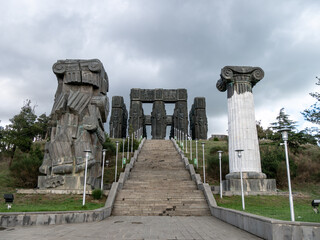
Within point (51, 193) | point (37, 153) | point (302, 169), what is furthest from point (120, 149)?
point (302, 169)

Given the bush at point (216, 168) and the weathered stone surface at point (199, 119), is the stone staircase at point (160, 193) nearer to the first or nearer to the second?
the bush at point (216, 168)

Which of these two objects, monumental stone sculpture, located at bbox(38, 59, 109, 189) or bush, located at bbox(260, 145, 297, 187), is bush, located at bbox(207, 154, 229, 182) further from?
monumental stone sculpture, located at bbox(38, 59, 109, 189)

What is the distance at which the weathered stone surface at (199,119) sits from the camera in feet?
126

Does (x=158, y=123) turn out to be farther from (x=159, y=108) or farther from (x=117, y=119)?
(x=117, y=119)

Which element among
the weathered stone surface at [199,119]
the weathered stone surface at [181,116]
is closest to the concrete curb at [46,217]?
the weathered stone surface at [181,116]

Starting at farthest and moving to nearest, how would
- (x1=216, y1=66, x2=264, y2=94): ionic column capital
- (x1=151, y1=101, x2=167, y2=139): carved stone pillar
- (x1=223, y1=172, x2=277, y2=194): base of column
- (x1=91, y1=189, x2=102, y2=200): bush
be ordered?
(x1=151, y1=101, x2=167, y2=139): carved stone pillar → (x1=216, y1=66, x2=264, y2=94): ionic column capital → (x1=223, y1=172, x2=277, y2=194): base of column → (x1=91, y1=189, x2=102, y2=200): bush

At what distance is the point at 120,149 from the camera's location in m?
24.6

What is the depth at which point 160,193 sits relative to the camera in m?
11.8

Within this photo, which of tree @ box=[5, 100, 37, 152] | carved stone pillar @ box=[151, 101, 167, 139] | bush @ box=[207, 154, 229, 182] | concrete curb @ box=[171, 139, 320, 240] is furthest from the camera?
carved stone pillar @ box=[151, 101, 167, 139]

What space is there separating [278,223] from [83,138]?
1023 centimetres

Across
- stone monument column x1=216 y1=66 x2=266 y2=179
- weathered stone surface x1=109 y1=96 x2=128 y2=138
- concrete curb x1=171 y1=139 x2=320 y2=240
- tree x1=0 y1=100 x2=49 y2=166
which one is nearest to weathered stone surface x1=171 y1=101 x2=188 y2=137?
weathered stone surface x1=109 y1=96 x2=128 y2=138

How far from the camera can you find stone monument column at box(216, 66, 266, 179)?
12.7 meters

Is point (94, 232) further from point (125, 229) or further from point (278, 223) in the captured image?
point (278, 223)

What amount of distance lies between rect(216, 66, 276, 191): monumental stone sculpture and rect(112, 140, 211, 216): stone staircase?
2.31 meters
